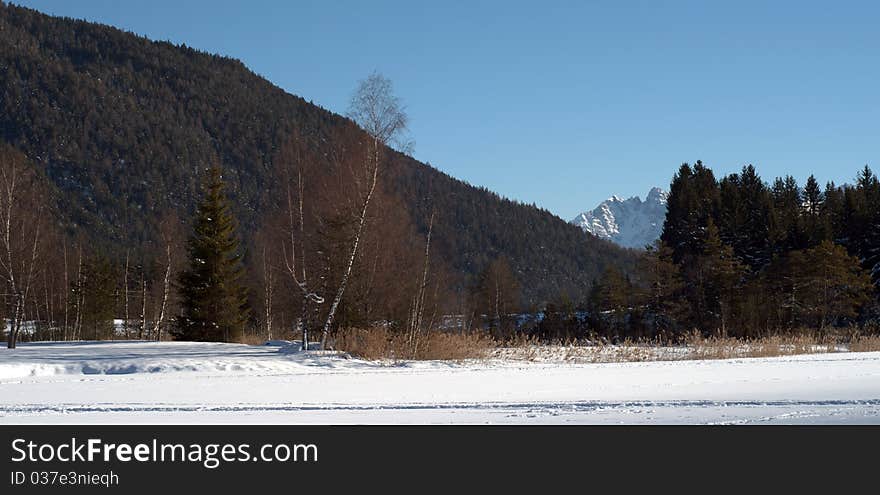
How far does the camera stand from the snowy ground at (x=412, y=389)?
31.2ft

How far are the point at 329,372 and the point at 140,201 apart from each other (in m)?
121

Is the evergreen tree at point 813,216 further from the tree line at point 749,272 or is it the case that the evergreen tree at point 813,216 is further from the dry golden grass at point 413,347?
the dry golden grass at point 413,347

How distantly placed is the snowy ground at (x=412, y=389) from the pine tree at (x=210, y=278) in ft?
30.0

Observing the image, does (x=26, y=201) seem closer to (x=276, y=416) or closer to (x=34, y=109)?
(x=276, y=416)

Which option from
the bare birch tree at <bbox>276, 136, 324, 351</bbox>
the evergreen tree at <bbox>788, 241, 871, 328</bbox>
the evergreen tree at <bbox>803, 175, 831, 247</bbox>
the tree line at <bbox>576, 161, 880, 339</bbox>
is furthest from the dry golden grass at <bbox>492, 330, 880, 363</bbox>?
the evergreen tree at <bbox>803, 175, 831, 247</bbox>

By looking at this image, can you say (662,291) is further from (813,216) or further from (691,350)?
(691,350)

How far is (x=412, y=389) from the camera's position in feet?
44.8

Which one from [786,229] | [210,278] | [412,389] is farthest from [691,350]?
[786,229]

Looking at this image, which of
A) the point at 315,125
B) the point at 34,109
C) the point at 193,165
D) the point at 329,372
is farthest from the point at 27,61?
the point at 329,372

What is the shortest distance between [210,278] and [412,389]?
67.7 feet

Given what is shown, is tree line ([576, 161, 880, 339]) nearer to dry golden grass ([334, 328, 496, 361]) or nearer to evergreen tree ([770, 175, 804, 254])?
evergreen tree ([770, 175, 804, 254])

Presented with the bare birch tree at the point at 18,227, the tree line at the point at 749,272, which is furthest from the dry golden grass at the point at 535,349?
the tree line at the point at 749,272

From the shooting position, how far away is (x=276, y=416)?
386 inches

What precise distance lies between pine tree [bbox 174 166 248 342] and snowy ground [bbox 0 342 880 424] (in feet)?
30.0
